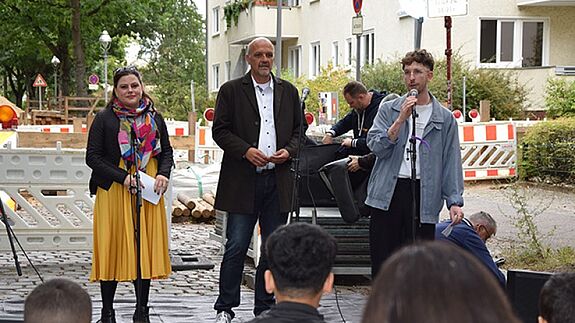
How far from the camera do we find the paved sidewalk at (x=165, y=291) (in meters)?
7.76

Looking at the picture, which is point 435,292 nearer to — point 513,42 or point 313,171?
point 313,171

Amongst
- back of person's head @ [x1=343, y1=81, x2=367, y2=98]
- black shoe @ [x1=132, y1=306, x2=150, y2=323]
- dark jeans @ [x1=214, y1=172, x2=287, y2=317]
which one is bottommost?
black shoe @ [x1=132, y1=306, x2=150, y2=323]

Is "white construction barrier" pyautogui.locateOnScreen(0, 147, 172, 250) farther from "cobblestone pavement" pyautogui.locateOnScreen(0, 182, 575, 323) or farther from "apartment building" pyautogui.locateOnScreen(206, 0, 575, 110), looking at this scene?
"apartment building" pyautogui.locateOnScreen(206, 0, 575, 110)

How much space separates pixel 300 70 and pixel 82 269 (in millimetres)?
30349

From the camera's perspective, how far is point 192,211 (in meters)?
13.9

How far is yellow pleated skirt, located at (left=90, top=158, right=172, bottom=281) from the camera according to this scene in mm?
6945

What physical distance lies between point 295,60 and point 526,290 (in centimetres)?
3606

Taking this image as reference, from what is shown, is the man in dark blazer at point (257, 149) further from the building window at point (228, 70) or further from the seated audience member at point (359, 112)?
the building window at point (228, 70)

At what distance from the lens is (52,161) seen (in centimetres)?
996

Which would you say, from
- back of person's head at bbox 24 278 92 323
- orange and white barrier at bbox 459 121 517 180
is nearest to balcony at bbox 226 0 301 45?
orange and white barrier at bbox 459 121 517 180

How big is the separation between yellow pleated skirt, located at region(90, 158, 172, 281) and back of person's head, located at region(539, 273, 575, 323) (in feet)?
13.8

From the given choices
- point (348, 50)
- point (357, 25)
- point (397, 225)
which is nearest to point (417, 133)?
point (397, 225)

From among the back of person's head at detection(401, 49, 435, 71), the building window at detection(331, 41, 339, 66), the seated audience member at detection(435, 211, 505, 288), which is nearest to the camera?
the back of person's head at detection(401, 49, 435, 71)

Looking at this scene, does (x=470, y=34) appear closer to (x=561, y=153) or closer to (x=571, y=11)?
(x=571, y=11)
